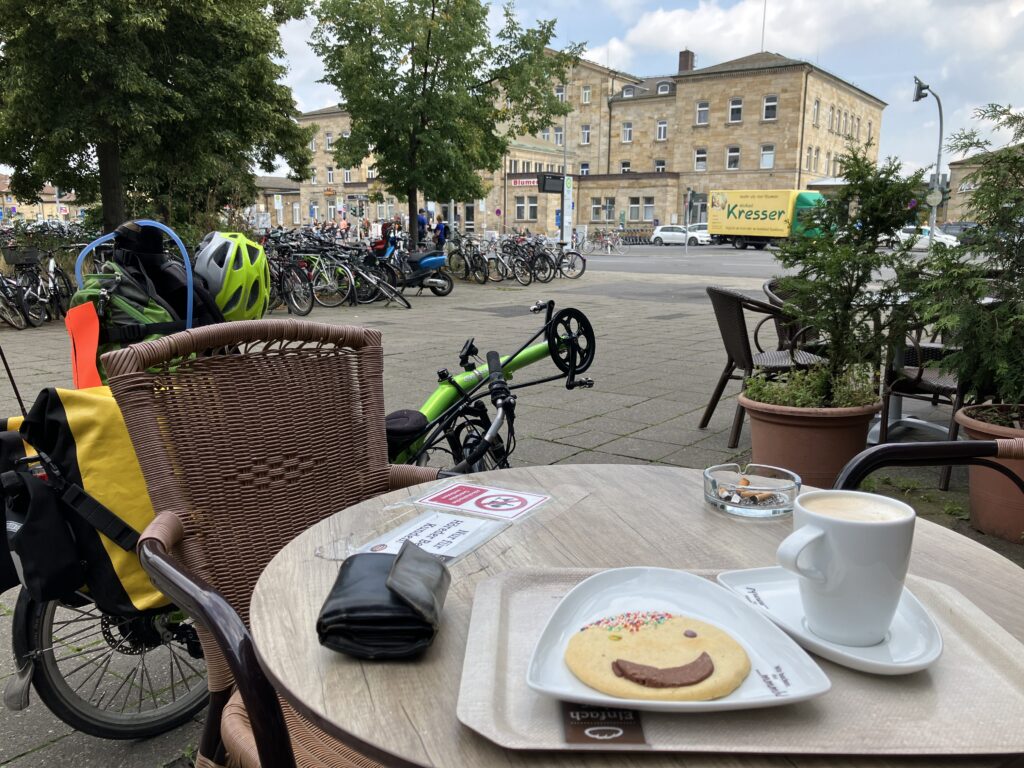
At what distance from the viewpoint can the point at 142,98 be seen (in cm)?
1326

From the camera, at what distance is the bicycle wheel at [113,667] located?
1.97 m

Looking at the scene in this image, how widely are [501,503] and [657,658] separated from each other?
684mm

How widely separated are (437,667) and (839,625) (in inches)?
18.4

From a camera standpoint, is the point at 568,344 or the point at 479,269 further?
the point at 479,269

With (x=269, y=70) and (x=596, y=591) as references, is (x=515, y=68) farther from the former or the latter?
(x=596, y=591)

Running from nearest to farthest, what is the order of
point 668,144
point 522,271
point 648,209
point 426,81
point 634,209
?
point 426,81 < point 522,271 < point 648,209 < point 634,209 < point 668,144

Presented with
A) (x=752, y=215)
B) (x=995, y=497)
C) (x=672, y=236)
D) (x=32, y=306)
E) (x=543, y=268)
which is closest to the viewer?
(x=995, y=497)

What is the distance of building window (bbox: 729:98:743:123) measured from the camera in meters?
54.9

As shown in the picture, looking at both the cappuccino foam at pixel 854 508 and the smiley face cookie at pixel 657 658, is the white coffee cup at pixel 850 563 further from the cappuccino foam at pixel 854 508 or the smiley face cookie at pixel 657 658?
the smiley face cookie at pixel 657 658

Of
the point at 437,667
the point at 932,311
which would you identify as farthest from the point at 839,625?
the point at 932,311

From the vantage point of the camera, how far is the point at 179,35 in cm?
1408

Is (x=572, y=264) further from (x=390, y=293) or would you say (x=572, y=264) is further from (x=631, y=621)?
(x=631, y=621)

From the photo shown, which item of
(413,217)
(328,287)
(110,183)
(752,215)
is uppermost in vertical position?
(752,215)

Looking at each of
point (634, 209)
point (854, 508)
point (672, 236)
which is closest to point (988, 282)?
point (854, 508)
